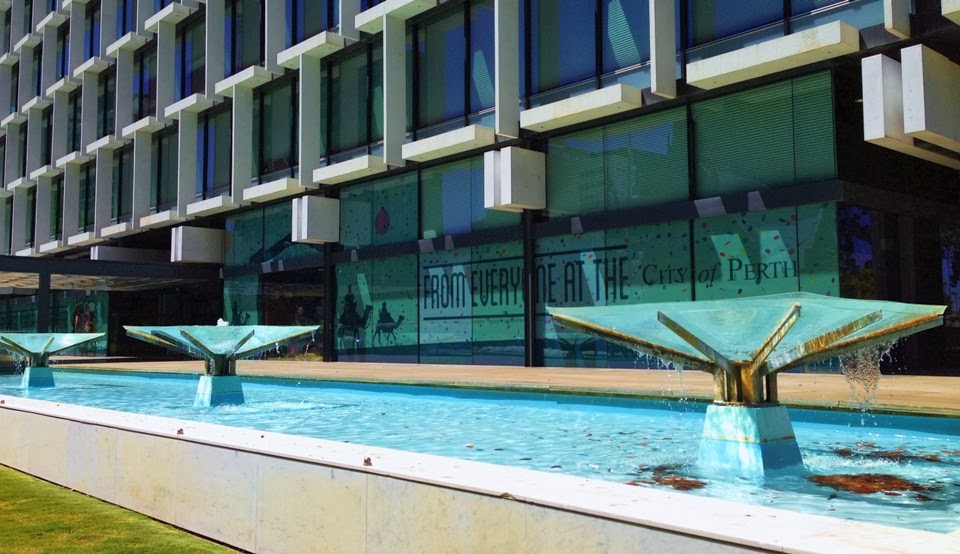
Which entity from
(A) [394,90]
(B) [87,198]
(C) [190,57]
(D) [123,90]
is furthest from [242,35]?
(B) [87,198]

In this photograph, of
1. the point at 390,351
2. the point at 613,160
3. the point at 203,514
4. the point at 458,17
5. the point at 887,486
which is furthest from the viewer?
the point at 390,351

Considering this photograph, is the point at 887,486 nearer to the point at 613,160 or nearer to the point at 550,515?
the point at 550,515

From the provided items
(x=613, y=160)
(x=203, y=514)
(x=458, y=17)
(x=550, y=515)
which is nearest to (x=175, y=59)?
(x=458, y=17)

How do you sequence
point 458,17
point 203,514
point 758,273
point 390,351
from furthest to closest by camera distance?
point 390,351, point 458,17, point 758,273, point 203,514

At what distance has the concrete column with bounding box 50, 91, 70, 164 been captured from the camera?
37875 millimetres

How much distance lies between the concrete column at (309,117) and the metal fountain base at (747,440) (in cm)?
2021

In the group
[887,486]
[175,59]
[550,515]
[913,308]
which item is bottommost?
[887,486]

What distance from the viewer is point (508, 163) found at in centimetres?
1850

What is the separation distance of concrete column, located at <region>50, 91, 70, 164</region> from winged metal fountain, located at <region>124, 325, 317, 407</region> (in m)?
29.5

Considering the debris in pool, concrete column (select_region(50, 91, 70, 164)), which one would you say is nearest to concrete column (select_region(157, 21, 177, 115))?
concrete column (select_region(50, 91, 70, 164))

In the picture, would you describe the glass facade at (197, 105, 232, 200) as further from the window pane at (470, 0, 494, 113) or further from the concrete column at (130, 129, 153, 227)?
the window pane at (470, 0, 494, 113)

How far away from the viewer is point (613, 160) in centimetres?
1794

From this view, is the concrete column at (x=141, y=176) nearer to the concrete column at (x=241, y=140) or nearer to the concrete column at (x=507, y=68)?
the concrete column at (x=241, y=140)

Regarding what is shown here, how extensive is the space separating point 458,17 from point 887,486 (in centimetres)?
1810
